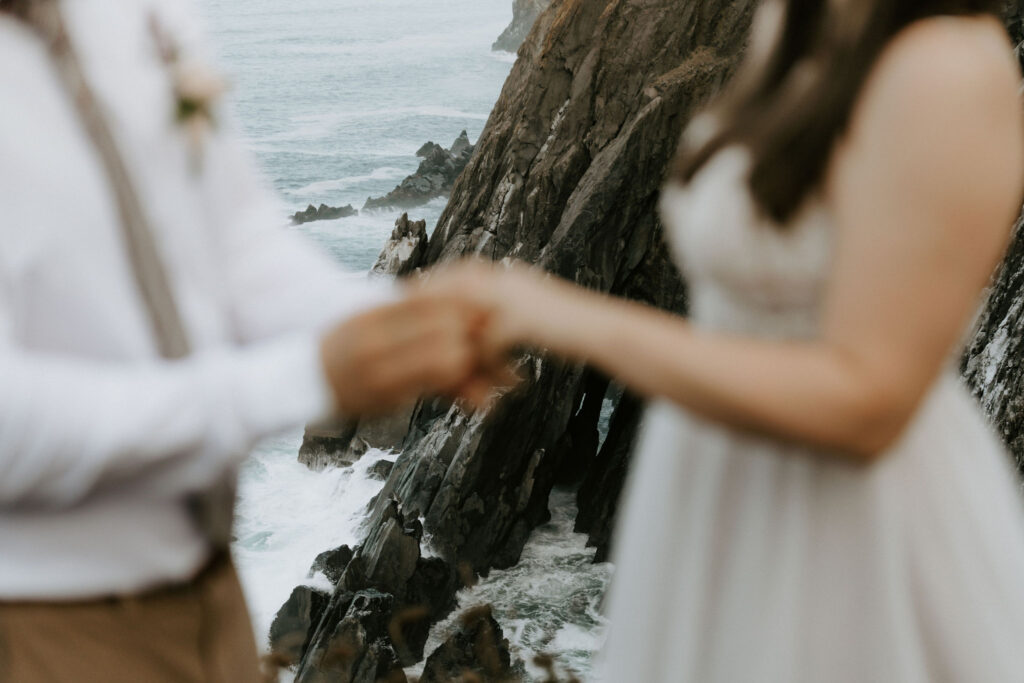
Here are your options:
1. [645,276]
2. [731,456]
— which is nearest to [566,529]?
[645,276]

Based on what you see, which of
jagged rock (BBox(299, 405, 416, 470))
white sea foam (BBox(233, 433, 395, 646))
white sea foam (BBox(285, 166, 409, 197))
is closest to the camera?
white sea foam (BBox(233, 433, 395, 646))

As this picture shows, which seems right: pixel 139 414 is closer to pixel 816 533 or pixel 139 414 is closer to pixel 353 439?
pixel 816 533

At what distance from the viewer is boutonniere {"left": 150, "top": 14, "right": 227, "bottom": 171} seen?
1028 millimetres

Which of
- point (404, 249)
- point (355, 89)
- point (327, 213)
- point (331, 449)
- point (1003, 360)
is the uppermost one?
point (355, 89)

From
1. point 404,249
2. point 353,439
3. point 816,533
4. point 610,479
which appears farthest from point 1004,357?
point 353,439

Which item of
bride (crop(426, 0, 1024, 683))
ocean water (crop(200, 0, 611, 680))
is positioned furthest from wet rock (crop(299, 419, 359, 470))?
bride (crop(426, 0, 1024, 683))

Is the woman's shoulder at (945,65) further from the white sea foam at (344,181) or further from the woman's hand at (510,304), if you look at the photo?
the white sea foam at (344,181)

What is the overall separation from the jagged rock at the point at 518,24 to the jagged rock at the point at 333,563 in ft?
81.9

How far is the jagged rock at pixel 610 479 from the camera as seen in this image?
16.8 meters

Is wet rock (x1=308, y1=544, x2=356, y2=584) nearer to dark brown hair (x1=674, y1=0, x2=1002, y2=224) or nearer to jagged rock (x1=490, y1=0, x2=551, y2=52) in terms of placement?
dark brown hair (x1=674, y1=0, x2=1002, y2=224)

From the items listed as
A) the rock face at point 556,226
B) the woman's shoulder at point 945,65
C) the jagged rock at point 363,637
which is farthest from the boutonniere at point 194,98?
the rock face at point 556,226

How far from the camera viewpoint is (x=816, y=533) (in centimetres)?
126

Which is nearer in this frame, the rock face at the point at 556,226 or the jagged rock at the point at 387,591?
the jagged rock at the point at 387,591

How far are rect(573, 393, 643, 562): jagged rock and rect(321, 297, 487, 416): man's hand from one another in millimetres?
15958
